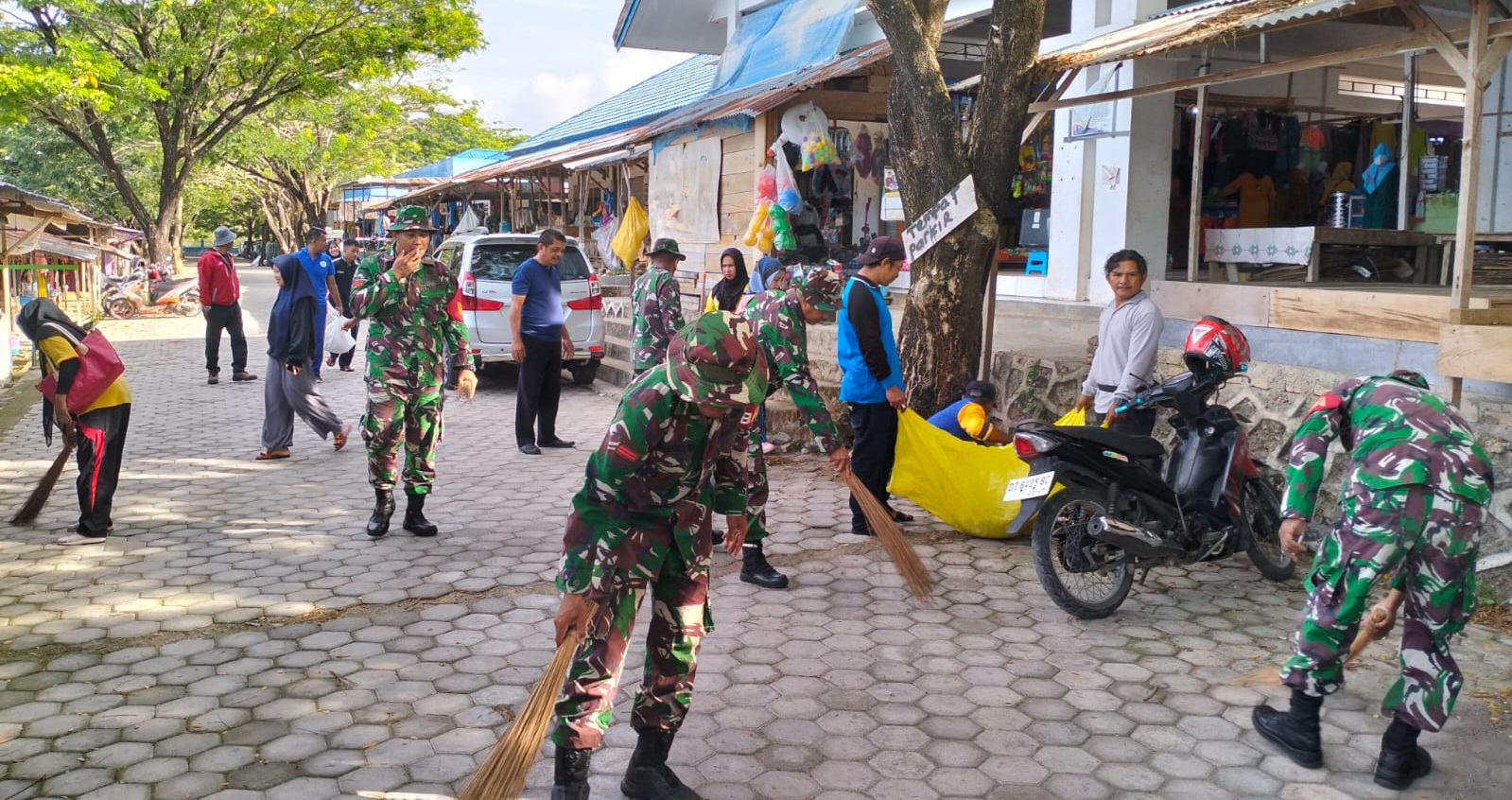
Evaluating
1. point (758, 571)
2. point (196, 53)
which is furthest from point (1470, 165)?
point (196, 53)

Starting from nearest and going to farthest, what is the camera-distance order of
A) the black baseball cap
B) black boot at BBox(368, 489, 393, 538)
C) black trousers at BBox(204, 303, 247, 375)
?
the black baseball cap
black boot at BBox(368, 489, 393, 538)
black trousers at BBox(204, 303, 247, 375)

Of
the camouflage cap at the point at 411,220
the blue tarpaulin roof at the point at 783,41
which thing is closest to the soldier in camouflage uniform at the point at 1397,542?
the camouflage cap at the point at 411,220

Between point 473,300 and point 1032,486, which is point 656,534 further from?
point 473,300

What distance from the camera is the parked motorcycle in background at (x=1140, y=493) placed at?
4809 millimetres

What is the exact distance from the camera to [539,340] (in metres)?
8.27

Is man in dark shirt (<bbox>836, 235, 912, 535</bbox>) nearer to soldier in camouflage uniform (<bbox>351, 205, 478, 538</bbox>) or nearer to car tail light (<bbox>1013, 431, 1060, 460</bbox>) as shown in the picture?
car tail light (<bbox>1013, 431, 1060, 460</bbox>)

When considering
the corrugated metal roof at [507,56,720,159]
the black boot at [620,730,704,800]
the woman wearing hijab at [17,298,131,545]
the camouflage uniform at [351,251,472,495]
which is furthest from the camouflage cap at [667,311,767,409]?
the corrugated metal roof at [507,56,720,159]

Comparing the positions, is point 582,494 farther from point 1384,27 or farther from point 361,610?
point 1384,27

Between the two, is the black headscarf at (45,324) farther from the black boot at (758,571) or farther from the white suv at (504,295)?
the white suv at (504,295)

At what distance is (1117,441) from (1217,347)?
0.62 meters

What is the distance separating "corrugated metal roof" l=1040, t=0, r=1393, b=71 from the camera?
5.34 m

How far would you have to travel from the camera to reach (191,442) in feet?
28.7

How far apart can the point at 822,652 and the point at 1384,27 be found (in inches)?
372

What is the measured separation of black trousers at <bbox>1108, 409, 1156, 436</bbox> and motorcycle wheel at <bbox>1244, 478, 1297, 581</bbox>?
1.76 feet
